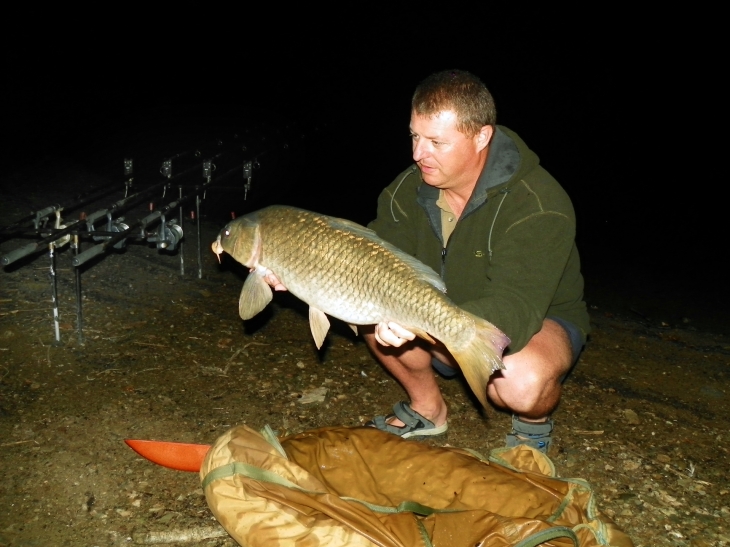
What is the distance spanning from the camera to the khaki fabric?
6.00 feet

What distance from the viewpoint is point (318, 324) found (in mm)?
2445

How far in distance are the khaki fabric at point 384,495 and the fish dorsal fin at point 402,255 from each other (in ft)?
1.78

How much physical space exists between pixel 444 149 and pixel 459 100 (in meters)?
0.17

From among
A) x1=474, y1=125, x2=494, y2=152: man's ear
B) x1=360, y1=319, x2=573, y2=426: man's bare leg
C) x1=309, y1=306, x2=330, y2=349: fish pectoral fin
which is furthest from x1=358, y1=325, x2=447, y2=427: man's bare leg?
x1=474, y1=125, x2=494, y2=152: man's ear

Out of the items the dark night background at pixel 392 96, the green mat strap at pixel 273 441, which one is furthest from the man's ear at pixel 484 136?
the dark night background at pixel 392 96

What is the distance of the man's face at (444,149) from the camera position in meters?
2.33

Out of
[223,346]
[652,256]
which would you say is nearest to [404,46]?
[652,256]

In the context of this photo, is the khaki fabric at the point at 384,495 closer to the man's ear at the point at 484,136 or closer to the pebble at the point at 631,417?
the pebble at the point at 631,417

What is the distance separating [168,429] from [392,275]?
1.09 m

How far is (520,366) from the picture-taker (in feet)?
7.62

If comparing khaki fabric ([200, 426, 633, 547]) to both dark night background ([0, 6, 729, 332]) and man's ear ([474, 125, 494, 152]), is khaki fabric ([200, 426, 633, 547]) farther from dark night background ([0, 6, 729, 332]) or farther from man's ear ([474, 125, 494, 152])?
dark night background ([0, 6, 729, 332])

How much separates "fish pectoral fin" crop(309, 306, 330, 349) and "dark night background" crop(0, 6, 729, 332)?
2884 mm

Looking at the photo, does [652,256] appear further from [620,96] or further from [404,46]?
[404,46]

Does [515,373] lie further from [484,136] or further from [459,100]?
[459,100]
